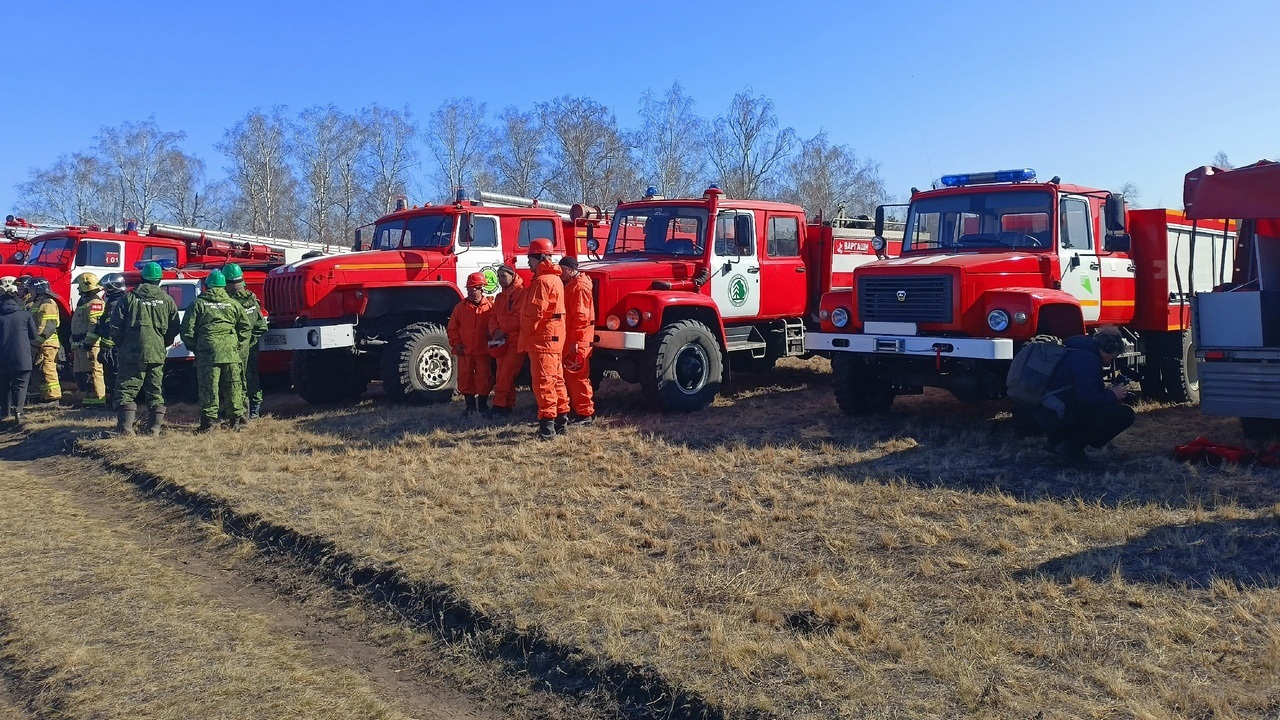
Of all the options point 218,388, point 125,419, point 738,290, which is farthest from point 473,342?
point 125,419

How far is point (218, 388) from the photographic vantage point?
10.4m

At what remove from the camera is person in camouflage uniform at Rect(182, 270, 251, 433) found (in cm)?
1012

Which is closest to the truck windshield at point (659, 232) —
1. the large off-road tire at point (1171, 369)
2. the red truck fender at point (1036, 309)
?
the red truck fender at point (1036, 309)

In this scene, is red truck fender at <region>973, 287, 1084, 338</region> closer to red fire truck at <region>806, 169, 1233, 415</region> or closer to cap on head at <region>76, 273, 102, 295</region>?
red fire truck at <region>806, 169, 1233, 415</region>

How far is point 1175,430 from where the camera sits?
8484 mm

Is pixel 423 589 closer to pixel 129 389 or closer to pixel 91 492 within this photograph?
pixel 91 492

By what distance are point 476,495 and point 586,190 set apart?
37532 mm

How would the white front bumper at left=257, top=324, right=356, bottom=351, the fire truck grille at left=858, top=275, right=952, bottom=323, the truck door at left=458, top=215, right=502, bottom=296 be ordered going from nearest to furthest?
the fire truck grille at left=858, top=275, right=952, bottom=323, the white front bumper at left=257, top=324, right=356, bottom=351, the truck door at left=458, top=215, right=502, bottom=296

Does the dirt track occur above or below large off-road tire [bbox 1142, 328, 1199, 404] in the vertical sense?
below

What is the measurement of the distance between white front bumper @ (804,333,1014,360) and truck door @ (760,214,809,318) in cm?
164

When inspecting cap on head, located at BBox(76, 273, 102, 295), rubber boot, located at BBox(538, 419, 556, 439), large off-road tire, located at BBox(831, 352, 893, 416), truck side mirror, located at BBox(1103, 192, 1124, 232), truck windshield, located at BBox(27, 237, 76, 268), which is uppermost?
truck windshield, located at BBox(27, 237, 76, 268)

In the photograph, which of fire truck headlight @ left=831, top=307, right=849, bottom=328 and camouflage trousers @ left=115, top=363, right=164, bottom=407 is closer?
fire truck headlight @ left=831, top=307, right=849, bottom=328

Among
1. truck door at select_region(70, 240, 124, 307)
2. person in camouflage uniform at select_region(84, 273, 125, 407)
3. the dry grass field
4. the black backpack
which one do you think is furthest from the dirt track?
truck door at select_region(70, 240, 124, 307)

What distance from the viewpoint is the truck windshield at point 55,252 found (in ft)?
54.4
